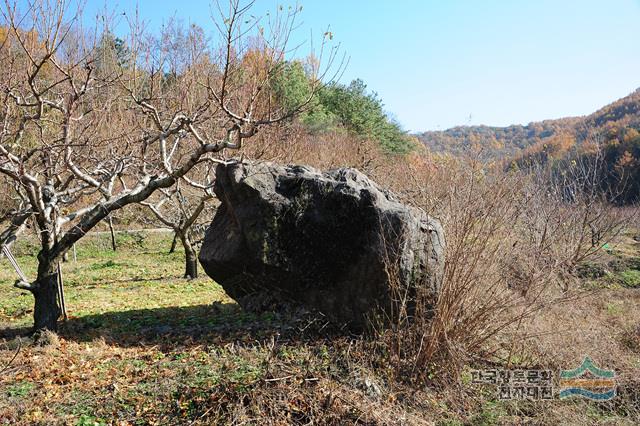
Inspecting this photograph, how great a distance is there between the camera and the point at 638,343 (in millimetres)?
7039

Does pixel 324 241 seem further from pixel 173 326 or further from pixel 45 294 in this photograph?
pixel 45 294

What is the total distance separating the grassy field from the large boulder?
478mm

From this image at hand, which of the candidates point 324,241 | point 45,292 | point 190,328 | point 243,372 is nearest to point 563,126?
point 324,241

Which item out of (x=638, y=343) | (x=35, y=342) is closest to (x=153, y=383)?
(x=35, y=342)

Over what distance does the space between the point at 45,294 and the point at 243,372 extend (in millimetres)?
2612

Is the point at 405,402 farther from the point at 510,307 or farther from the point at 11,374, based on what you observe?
the point at 11,374

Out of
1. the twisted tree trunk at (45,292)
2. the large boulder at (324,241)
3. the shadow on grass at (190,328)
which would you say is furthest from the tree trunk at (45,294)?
the large boulder at (324,241)

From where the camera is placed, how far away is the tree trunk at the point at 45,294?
5609 millimetres

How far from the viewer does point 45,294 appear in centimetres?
562

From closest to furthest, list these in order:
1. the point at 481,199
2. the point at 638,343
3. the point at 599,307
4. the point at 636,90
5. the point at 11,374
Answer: the point at 11,374, the point at 481,199, the point at 638,343, the point at 599,307, the point at 636,90

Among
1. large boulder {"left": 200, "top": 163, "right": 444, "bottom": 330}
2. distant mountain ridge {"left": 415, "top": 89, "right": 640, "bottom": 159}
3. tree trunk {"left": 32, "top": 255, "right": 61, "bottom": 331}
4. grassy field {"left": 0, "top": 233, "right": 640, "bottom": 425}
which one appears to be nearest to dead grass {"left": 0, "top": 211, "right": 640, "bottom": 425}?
grassy field {"left": 0, "top": 233, "right": 640, "bottom": 425}

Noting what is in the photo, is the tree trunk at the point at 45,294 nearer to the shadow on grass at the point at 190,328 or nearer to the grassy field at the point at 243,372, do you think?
the grassy field at the point at 243,372

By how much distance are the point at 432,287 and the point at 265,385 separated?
2228 millimetres

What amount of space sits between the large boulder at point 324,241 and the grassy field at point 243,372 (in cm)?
48
